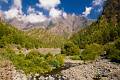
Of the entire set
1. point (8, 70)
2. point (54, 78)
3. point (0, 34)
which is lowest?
point (54, 78)

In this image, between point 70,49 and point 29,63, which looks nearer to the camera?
point 29,63

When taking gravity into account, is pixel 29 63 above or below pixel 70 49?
below

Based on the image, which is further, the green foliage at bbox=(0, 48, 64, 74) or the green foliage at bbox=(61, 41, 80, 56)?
the green foliage at bbox=(61, 41, 80, 56)

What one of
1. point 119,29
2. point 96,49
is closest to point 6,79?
point 96,49

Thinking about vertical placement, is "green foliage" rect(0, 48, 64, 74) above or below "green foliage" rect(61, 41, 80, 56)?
below

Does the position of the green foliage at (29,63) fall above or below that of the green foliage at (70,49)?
below

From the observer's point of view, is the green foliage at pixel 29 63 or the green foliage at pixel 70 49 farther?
the green foliage at pixel 70 49

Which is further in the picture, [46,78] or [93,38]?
[93,38]

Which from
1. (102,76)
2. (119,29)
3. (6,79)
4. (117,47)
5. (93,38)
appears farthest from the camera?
(93,38)

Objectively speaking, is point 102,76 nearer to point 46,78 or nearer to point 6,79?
point 46,78

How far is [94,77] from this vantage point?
5191 centimetres

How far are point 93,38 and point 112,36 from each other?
21.5m

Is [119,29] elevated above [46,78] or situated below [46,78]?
above

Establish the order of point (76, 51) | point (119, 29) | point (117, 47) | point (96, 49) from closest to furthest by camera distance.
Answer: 1. point (117, 47)
2. point (96, 49)
3. point (76, 51)
4. point (119, 29)
